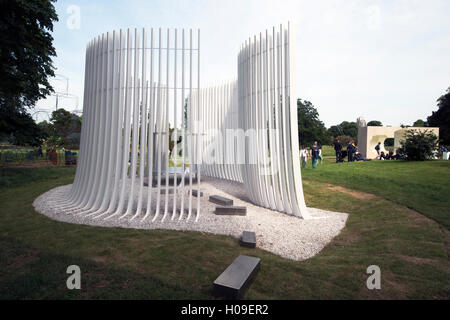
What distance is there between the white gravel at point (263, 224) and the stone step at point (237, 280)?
1180 mm

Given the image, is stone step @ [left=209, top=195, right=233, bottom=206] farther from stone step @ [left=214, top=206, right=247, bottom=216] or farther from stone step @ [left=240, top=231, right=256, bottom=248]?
stone step @ [left=240, top=231, right=256, bottom=248]

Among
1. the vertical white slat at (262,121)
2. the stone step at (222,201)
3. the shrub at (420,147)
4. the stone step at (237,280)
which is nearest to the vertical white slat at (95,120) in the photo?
the stone step at (222,201)

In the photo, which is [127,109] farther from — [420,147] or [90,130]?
[420,147]

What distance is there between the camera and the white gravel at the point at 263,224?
466 cm

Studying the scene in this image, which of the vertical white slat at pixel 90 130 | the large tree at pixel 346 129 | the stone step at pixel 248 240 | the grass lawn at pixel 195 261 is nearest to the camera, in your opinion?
the grass lawn at pixel 195 261

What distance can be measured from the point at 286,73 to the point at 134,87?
3737mm

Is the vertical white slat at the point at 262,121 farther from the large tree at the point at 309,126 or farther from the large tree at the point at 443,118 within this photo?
the large tree at the point at 443,118

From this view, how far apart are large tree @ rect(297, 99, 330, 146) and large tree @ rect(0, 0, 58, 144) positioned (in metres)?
32.7

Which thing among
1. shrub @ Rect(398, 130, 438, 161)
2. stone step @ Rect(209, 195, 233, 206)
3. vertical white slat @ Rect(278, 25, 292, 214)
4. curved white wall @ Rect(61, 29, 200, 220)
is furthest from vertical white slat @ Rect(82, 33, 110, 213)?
shrub @ Rect(398, 130, 438, 161)

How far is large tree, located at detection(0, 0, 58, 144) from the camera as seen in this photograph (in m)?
9.64

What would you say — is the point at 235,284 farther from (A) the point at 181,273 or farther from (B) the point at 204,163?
(B) the point at 204,163

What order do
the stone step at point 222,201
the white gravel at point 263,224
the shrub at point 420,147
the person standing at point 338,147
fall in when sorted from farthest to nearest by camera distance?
the person standing at point 338,147 < the shrub at point 420,147 < the stone step at point 222,201 < the white gravel at point 263,224

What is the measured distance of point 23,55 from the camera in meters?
10.3

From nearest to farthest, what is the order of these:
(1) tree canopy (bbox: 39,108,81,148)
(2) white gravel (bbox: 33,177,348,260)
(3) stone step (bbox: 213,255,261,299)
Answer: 1. (3) stone step (bbox: 213,255,261,299)
2. (2) white gravel (bbox: 33,177,348,260)
3. (1) tree canopy (bbox: 39,108,81,148)
